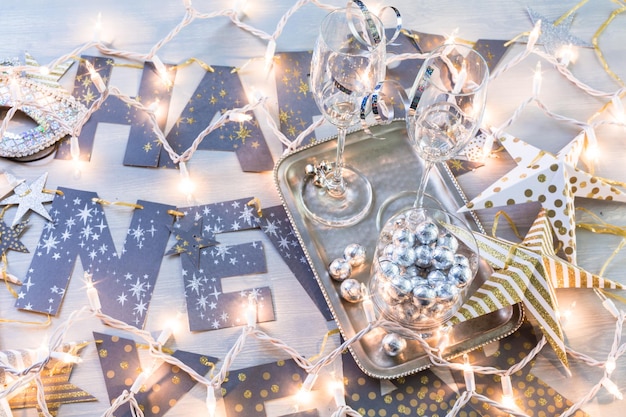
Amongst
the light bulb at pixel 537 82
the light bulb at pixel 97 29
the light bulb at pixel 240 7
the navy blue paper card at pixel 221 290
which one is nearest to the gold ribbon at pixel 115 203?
the navy blue paper card at pixel 221 290

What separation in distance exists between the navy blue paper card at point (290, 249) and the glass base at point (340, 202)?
45mm

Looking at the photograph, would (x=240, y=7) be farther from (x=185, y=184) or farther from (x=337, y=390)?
(x=337, y=390)

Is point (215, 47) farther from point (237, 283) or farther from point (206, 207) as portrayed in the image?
point (237, 283)

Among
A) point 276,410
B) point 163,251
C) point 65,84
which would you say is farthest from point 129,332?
point 65,84

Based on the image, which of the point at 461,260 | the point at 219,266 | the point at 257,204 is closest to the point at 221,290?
the point at 219,266

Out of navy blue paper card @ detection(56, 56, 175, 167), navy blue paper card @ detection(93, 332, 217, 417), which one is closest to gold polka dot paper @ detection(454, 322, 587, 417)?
navy blue paper card @ detection(93, 332, 217, 417)

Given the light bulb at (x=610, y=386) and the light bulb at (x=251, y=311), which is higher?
the light bulb at (x=251, y=311)

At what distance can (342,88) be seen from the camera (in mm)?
909

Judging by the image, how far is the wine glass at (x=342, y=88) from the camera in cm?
87

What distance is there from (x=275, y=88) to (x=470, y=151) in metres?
0.37

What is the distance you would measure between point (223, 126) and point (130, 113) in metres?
0.17

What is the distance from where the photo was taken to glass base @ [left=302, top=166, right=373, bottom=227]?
100 cm

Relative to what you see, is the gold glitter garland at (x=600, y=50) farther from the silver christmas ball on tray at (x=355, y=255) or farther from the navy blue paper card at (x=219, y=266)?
the navy blue paper card at (x=219, y=266)

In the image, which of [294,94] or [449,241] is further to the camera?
[294,94]
